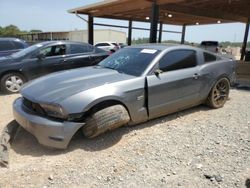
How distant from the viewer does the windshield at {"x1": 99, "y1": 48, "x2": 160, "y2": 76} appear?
4.23 metres

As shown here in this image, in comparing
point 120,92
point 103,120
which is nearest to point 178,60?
point 120,92


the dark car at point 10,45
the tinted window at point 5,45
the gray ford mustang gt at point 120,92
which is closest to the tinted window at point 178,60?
the gray ford mustang gt at point 120,92

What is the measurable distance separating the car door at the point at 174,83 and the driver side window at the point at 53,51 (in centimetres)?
414

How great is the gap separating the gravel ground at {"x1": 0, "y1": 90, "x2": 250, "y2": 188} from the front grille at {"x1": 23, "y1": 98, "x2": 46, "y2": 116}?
0.54 meters

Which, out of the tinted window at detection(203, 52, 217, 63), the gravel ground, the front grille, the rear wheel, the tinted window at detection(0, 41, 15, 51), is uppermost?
the tinted window at detection(203, 52, 217, 63)

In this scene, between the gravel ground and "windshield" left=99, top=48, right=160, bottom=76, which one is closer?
the gravel ground

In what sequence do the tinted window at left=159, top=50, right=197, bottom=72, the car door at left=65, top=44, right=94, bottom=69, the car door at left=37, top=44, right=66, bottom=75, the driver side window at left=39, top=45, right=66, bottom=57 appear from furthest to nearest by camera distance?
the car door at left=65, top=44, right=94, bottom=69, the driver side window at left=39, top=45, right=66, bottom=57, the car door at left=37, top=44, right=66, bottom=75, the tinted window at left=159, top=50, right=197, bottom=72

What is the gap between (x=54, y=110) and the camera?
3.31 meters

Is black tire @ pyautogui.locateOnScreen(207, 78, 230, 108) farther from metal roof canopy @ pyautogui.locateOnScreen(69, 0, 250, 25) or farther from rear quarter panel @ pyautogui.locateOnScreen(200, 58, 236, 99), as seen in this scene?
metal roof canopy @ pyautogui.locateOnScreen(69, 0, 250, 25)

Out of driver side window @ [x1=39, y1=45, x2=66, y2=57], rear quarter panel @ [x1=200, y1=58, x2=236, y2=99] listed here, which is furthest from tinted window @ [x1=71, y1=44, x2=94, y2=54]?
rear quarter panel @ [x1=200, y1=58, x2=236, y2=99]

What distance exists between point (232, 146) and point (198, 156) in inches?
25.2

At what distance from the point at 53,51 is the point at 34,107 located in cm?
433

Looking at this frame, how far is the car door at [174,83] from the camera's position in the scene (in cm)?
411

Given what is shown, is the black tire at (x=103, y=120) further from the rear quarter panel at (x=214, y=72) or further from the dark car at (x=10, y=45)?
the dark car at (x=10, y=45)
